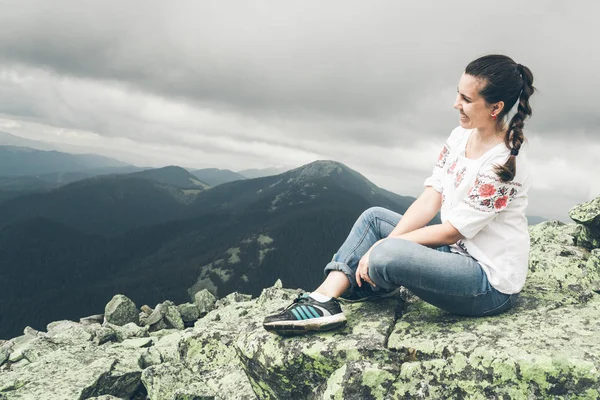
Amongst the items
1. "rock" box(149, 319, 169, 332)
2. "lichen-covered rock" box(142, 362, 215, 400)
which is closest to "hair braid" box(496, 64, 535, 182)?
"lichen-covered rock" box(142, 362, 215, 400)

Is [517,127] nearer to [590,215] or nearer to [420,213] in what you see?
[420,213]

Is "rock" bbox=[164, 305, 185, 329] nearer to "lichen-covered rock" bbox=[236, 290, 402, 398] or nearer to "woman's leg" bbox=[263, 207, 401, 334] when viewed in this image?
"lichen-covered rock" bbox=[236, 290, 402, 398]

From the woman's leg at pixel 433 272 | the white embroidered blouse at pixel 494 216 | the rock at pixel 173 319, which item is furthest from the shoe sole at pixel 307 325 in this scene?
the rock at pixel 173 319

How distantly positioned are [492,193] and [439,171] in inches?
69.6

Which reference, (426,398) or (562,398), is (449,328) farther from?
(562,398)

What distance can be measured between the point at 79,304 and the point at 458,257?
22453 cm

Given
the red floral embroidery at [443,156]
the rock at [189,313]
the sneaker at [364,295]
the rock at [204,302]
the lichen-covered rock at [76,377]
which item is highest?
the red floral embroidery at [443,156]

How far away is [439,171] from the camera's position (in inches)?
264

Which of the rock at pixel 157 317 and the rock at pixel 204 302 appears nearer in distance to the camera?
the rock at pixel 157 317

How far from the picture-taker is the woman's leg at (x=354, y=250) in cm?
610

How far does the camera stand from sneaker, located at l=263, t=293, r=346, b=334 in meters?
5.71

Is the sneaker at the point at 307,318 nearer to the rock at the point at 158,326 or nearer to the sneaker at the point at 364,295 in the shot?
the sneaker at the point at 364,295

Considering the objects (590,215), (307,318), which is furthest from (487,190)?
(590,215)

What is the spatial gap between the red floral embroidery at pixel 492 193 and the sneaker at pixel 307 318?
2736 millimetres
